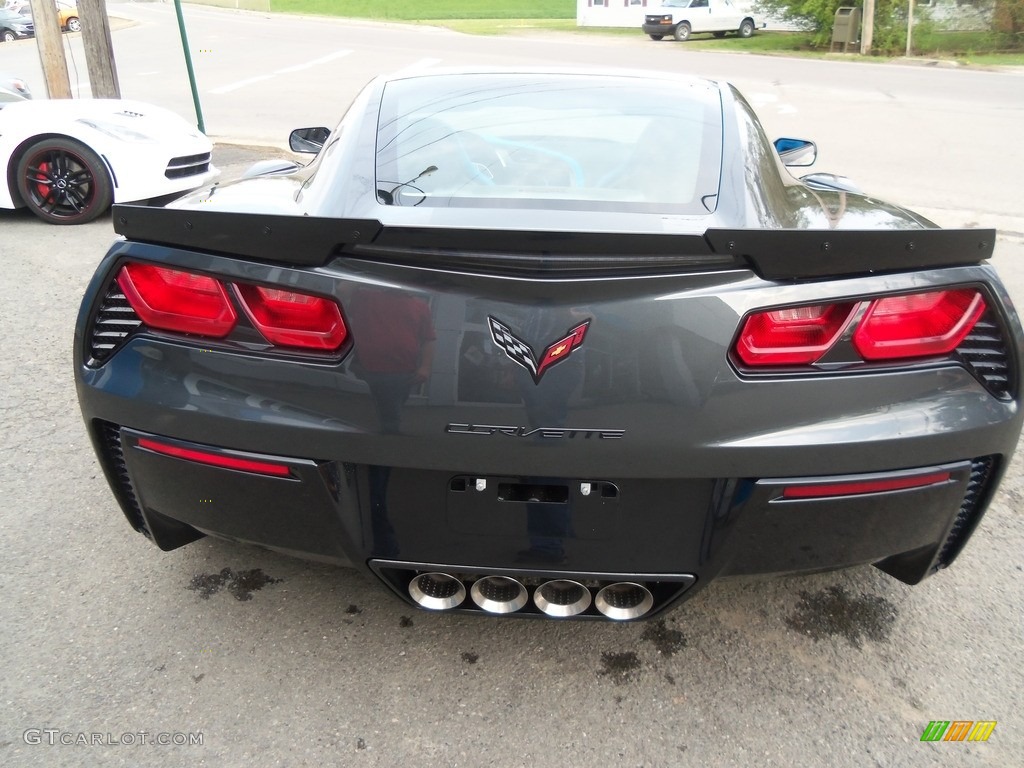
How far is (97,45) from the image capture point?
923cm

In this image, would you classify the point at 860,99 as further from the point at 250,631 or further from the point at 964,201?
the point at 250,631

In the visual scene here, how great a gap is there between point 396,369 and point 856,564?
3.85 ft

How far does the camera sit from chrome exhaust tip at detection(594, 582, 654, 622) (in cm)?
197

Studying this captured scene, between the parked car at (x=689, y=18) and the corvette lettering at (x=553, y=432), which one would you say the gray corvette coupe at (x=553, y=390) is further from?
the parked car at (x=689, y=18)

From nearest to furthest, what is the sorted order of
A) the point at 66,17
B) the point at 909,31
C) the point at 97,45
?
1. the point at 97,45
2. the point at 909,31
3. the point at 66,17

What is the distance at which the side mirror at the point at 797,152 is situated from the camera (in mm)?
3494

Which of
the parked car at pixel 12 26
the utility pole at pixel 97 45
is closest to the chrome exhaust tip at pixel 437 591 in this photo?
the utility pole at pixel 97 45

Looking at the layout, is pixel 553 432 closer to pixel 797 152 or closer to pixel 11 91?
pixel 797 152

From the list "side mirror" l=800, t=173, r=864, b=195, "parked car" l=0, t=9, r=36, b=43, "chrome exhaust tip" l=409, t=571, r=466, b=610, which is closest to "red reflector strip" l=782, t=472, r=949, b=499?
"chrome exhaust tip" l=409, t=571, r=466, b=610

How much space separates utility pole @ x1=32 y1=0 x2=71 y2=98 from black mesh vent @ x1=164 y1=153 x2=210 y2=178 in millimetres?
3861

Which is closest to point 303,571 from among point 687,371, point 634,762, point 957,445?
point 634,762

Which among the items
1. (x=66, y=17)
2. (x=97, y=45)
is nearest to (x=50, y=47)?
(x=97, y=45)

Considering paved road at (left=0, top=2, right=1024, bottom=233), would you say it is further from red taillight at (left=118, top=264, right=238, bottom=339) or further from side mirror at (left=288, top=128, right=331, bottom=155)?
red taillight at (left=118, top=264, right=238, bottom=339)

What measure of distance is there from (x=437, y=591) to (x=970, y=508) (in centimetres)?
127
